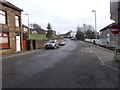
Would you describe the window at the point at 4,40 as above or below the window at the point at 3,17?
below

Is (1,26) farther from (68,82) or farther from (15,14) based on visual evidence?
(68,82)

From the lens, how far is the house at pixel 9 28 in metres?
18.1

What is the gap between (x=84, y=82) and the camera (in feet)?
18.7

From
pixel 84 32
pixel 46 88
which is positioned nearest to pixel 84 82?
pixel 46 88

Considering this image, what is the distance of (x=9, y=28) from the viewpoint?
63.8 feet

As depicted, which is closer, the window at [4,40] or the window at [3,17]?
the window at [4,40]

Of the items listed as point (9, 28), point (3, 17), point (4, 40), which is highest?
point (3, 17)

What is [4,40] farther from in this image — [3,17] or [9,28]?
[3,17]

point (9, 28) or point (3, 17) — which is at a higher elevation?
point (3, 17)

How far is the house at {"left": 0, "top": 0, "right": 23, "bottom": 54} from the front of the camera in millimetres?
18078

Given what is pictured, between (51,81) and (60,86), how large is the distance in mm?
746

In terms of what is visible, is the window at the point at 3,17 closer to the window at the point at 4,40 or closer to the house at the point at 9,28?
the house at the point at 9,28

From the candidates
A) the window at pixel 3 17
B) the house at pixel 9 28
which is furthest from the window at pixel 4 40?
the window at pixel 3 17

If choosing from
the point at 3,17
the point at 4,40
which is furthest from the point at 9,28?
the point at 4,40
